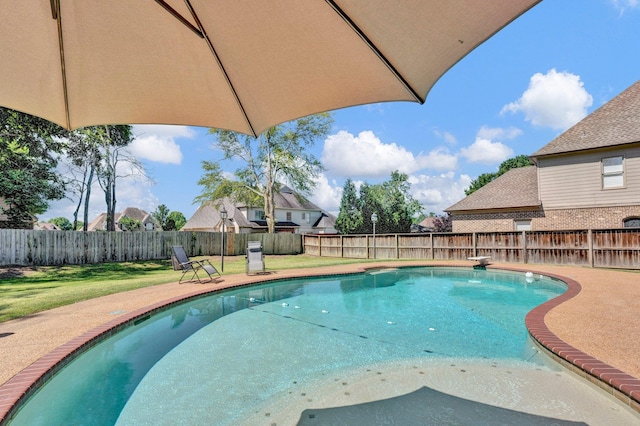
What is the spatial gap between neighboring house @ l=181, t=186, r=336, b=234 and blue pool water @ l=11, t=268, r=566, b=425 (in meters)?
26.8

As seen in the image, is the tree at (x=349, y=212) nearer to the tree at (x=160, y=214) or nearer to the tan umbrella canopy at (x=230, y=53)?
the tan umbrella canopy at (x=230, y=53)

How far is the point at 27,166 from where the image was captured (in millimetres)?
15305

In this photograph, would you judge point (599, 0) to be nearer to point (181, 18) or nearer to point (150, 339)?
point (181, 18)

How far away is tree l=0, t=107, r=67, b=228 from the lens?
13.9 metres

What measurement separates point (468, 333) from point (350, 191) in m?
30.6

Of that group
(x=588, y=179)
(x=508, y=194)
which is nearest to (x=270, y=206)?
(x=508, y=194)

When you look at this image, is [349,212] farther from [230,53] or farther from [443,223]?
[230,53]

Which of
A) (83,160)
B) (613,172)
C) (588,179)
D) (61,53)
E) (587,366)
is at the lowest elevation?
(587,366)

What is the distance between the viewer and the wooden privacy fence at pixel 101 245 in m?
14.2

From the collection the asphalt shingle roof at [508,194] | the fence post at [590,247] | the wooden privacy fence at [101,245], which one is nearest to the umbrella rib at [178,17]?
the fence post at [590,247]

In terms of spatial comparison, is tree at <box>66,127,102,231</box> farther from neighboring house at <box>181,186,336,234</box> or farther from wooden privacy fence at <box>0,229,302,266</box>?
neighboring house at <box>181,186,336,234</box>

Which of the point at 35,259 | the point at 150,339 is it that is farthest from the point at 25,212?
the point at 150,339

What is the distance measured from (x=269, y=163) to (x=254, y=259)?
15.5 metres

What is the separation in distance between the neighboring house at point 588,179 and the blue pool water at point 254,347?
7559mm
